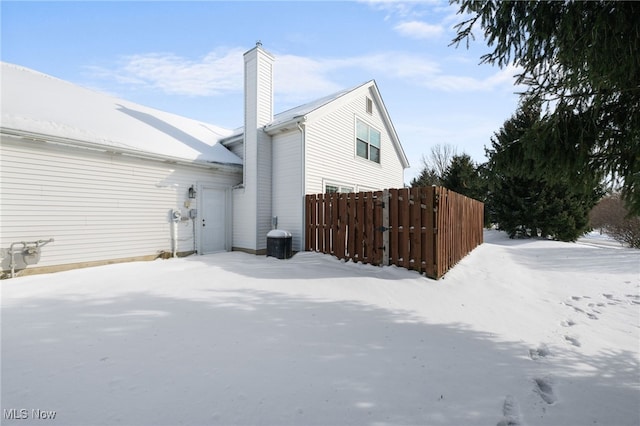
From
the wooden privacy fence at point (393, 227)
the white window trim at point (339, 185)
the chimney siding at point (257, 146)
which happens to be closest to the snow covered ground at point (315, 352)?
the wooden privacy fence at point (393, 227)

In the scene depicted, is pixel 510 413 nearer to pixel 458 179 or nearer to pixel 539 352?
pixel 539 352

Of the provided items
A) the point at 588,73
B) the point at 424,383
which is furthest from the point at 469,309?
the point at 588,73

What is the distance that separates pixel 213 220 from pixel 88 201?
11.0ft

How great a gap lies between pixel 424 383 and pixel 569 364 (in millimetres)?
1659

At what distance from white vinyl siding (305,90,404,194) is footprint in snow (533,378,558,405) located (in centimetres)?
719

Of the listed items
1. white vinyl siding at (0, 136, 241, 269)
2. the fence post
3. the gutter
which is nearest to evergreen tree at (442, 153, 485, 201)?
the fence post

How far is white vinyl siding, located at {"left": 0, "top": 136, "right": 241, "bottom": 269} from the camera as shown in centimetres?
589

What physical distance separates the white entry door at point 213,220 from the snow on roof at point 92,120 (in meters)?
1.16

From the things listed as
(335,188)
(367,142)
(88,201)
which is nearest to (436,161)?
(367,142)

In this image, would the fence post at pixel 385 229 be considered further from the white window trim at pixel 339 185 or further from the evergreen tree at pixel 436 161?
the evergreen tree at pixel 436 161

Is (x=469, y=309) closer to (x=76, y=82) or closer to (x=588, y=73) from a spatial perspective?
(x=588, y=73)

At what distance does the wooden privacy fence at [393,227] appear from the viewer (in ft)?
19.1

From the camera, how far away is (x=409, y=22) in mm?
4945

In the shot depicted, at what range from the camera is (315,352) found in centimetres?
275
